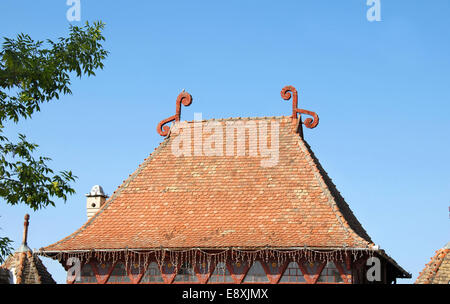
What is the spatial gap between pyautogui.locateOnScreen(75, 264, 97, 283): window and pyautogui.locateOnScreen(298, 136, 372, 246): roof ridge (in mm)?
6332

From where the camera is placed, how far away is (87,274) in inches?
693

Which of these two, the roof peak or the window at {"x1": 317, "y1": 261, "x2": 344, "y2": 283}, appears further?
the roof peak

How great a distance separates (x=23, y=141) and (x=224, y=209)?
7491 millimetres

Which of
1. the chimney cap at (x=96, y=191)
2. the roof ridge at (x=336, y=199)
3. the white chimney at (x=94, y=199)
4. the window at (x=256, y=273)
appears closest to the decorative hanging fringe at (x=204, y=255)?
the window at (x=256, y=273)

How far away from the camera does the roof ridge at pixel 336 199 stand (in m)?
16.7

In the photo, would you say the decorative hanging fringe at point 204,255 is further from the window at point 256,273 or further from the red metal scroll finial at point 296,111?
the red metal scroll finial at point 296,111

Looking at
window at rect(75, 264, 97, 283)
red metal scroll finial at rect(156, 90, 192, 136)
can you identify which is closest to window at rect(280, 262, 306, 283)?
window at rect(75, 264, 97, 283)

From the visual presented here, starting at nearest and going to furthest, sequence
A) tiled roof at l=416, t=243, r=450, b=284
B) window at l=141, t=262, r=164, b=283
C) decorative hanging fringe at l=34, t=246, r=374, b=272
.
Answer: decorative hanging fringe at l=34, t=246, r=374, b=272, window at l=141, t=262, r=164, b=283, tiled roof at l=416, t=243, r=450, b=284

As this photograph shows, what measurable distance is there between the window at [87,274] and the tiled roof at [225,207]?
65cm

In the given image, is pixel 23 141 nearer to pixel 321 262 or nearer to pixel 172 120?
pixel 321 262

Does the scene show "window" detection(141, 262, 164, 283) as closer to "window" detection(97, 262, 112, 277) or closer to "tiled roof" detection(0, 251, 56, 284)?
"window" detection(97, 262, 112, 277)

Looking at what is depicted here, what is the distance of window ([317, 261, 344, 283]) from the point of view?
54.0 ft

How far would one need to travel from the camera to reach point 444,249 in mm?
19234
